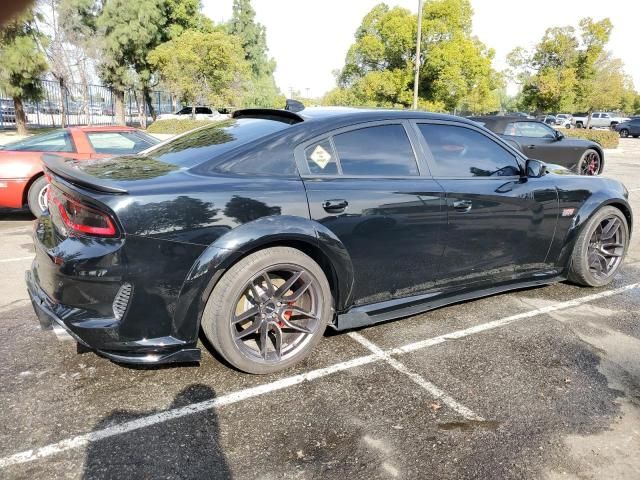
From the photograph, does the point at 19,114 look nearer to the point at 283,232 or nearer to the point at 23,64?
the point at 23,64

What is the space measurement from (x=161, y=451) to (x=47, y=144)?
19.9ft

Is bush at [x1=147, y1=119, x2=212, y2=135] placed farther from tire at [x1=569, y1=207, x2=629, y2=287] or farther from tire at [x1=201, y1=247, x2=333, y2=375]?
tire at [x1=201, y1=247, x2=333, y2=375]

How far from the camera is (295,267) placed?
291 cm

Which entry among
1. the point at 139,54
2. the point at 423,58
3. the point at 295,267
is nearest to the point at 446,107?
the point at 423,58

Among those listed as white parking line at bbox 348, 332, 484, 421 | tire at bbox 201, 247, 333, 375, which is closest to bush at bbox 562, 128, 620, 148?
white parking line at bbox 348, 332, 484, 421

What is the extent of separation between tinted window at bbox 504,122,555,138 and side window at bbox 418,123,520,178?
7.89m

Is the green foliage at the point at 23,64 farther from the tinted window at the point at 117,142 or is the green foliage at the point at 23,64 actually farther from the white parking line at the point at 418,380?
the white parking line at the point at 418,380

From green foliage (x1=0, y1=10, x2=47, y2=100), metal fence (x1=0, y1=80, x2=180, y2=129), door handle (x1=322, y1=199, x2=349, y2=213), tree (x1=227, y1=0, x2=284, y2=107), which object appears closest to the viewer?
door handle (x1=322, y1=199, x2=349, y2=213)

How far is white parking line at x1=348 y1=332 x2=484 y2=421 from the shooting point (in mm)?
2650

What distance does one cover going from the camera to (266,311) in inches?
116

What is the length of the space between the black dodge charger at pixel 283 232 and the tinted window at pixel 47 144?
161 inches

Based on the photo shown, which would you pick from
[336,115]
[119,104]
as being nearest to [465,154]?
[336,115]

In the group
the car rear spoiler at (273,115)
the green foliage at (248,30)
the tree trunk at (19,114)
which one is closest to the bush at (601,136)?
the car rear spoiler at (273,115)

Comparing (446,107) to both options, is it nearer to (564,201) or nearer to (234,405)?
(564,201)
